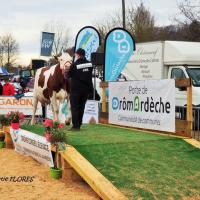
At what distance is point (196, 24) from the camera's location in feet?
112

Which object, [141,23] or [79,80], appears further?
[141,23]

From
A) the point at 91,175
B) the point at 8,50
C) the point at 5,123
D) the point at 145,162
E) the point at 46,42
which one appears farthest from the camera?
the point at 8,50

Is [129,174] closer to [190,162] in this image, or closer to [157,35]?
[190,162]

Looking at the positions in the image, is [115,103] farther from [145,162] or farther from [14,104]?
[14,104]

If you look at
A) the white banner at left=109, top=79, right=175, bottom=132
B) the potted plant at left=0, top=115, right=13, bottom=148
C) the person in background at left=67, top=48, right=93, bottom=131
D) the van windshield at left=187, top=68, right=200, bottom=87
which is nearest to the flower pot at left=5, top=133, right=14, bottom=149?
the potted plant at left=0, top=115, right=13, bottom=148

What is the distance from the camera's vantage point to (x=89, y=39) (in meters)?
18.2

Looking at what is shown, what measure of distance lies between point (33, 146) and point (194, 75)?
8039 millimetres

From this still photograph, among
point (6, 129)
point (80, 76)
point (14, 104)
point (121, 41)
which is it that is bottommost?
point (6, 129)

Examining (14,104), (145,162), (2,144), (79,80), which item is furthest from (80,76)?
(14,104)

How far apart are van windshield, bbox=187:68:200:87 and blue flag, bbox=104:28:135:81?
7.26ft

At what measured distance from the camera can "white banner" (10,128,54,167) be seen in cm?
894

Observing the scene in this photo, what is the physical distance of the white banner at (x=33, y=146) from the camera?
894cm

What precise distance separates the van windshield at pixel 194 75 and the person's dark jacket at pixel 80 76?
6107 mm

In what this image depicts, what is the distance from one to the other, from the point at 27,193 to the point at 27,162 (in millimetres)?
2598
